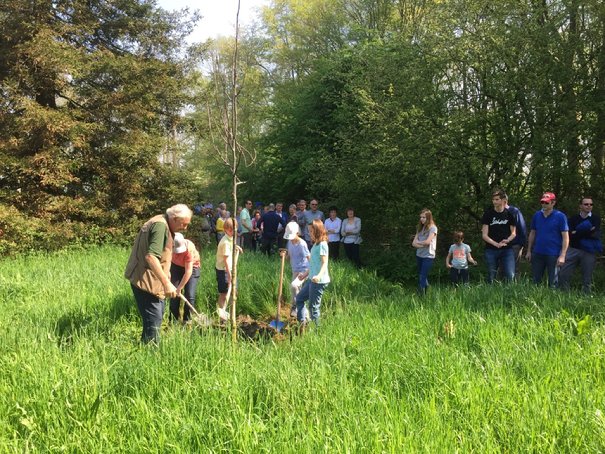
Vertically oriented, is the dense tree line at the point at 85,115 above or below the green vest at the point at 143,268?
above

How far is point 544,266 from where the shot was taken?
6.66m

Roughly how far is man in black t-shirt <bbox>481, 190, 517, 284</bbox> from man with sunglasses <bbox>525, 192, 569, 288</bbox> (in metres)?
0.34

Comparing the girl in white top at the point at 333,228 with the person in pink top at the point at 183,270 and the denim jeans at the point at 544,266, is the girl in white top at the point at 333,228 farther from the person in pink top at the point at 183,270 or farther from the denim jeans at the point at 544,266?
the person in pink top at the point at 183,270

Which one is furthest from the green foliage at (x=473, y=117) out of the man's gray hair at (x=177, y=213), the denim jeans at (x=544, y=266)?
the man's gray hair at (x=177, y=213)

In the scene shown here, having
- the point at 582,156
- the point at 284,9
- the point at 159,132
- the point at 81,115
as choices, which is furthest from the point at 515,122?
the point at 284,9

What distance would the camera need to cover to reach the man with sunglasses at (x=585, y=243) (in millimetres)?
6490

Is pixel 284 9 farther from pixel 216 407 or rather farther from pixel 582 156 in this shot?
pixel 216 407

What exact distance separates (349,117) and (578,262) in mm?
9306

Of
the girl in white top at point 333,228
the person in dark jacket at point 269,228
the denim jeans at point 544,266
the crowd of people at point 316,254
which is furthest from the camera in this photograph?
the person in dark jacket at point 269,228

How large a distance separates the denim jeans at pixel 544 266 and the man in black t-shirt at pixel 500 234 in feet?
1.03

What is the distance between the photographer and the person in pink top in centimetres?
536

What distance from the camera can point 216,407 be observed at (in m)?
2.68

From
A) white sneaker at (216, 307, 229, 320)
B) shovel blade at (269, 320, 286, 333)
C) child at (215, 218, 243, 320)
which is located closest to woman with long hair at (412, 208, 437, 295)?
shovel blade at (269, 320, 286, 333)

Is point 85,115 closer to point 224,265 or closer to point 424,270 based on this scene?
point 224,265
